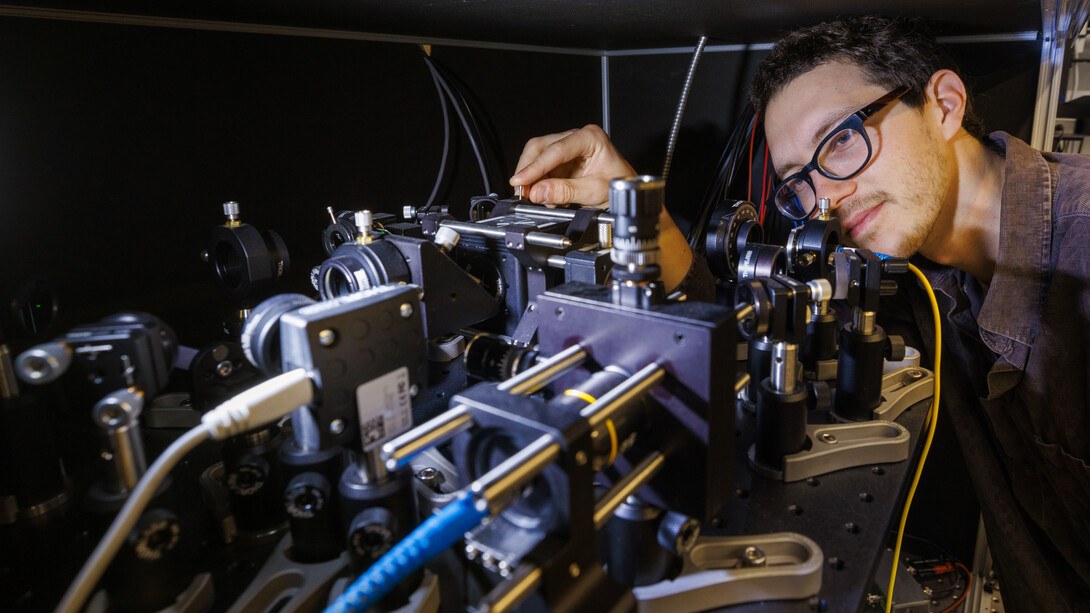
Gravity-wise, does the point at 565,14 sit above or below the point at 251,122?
above

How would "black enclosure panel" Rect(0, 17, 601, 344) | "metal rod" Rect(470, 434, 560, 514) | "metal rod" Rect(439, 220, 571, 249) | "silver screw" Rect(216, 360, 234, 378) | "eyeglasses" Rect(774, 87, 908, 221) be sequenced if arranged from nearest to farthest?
1. "metal rod" Rect(470, 434, 560, 514)
2. "silver screw" Rect(216, 360, 234, 378)
3. "metal rod" Rect(439, 220, 571, 249)
4. "black enclosure panel" Rect(0, 17, 601, 344)
5. "eyeglasses" Rect(774, 87, 908, 221)

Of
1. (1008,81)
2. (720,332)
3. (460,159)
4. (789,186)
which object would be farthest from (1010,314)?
(460,159)

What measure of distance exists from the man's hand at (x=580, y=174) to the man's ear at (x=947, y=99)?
64 centimetres

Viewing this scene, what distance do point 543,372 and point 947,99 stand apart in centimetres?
138

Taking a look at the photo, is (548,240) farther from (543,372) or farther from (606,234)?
(543,372)

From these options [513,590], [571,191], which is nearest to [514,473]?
[513,590]

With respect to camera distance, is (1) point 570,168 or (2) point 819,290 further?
(1) point 570,168

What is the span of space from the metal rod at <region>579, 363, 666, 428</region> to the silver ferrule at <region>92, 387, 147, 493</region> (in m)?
0.37

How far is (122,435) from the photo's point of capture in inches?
19.8

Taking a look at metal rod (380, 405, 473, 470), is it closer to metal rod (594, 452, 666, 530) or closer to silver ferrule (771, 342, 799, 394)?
metal rod (594, 452, 666, 530)

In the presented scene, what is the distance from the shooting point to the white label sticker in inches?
21.5

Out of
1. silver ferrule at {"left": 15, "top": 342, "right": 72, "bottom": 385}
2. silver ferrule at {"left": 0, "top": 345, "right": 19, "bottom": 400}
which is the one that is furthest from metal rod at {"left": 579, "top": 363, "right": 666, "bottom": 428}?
silver ferrule at {"left": 0, "top": 345, "right": 19, "bottom": 400}

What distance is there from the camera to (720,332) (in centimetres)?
52

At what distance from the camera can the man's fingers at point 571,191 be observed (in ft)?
4.72
